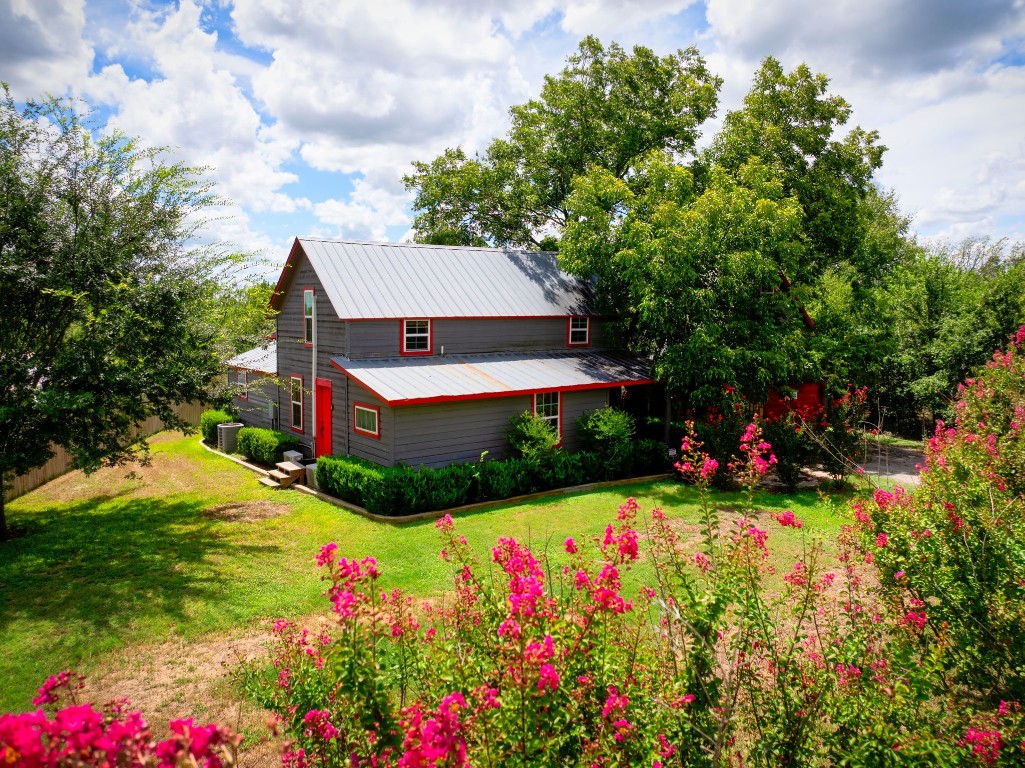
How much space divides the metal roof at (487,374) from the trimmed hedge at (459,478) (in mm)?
1779

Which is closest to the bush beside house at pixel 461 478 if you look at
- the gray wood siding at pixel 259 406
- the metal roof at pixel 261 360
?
the gray wood siding at pixel 259 406

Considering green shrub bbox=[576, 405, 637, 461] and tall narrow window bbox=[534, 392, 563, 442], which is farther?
tall narrow window bbox=[534, 392, 563, 442]

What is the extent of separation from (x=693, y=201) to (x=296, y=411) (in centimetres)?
1429

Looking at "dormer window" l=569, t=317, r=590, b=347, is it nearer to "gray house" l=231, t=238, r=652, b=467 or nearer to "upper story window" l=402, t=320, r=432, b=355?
"gray house" l=231, t=238, r=652, b=467

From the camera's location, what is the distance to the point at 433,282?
19234 mm

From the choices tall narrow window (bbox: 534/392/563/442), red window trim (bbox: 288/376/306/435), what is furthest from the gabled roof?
tall narrow window (bbox: 534/392/563/442)

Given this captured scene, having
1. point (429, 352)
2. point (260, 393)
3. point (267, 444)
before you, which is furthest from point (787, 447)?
point (260, 393)

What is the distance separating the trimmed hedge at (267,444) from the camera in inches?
747

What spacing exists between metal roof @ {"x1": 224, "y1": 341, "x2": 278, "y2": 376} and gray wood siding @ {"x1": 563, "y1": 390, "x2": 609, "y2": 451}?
33.8 ft

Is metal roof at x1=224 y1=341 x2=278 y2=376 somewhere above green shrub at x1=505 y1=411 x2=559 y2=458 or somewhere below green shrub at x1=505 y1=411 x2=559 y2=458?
above

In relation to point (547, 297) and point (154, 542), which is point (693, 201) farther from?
point (154, 542)

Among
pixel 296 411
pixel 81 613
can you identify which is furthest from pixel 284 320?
pixel 81 613

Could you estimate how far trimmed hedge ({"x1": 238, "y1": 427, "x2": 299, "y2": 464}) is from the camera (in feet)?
62.3

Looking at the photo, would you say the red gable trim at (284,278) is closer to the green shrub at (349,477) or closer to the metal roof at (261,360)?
the metal roof at (261,360)
